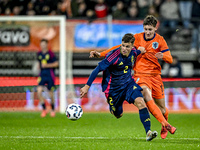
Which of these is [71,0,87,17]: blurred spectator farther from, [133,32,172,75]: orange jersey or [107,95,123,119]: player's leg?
[107,95,123,119]: player's leg

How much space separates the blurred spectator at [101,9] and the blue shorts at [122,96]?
8.38 m

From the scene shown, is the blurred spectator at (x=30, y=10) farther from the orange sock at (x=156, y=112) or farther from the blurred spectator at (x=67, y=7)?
the orange sock at (x=156, y=112)

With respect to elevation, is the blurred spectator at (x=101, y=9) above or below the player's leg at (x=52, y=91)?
above

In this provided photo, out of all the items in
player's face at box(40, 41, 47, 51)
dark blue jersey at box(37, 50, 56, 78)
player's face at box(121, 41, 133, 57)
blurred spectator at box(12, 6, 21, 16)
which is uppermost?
player's face at box(121, 41, 133, 57)

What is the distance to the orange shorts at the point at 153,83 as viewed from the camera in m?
7.90

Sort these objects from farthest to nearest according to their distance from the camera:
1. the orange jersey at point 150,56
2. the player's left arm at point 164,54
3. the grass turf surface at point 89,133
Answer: the orange jersey at point 150,56 < the player's left arm at point 164,54 < the grass turf surface at point 89,133

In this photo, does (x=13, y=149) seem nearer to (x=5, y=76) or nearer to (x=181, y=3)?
(x=5, y=76)

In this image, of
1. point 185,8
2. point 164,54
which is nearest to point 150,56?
point 164,54

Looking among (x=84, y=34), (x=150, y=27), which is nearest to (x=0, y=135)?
(x=150, y=27)

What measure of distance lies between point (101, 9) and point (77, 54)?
2.24m

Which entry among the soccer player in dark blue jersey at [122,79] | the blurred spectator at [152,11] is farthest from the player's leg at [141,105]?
the blurred spectator at [152,11]

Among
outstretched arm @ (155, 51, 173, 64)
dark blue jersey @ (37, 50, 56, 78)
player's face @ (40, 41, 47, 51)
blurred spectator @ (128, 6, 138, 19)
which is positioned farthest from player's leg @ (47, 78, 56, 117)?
outstretched arm @ (155, 51, 173, 64)

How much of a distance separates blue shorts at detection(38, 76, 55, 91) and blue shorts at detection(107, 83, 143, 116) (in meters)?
5.26

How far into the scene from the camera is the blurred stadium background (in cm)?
1370
